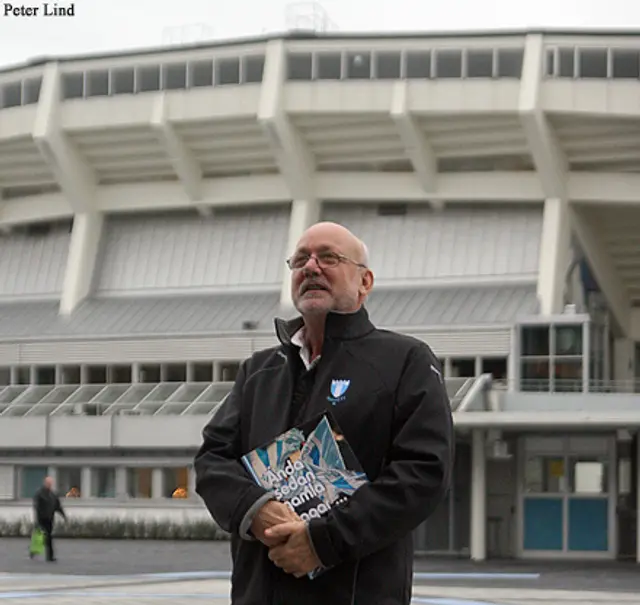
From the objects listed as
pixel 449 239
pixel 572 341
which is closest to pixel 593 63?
pixel 449 239

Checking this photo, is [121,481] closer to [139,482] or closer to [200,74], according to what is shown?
[139,482]

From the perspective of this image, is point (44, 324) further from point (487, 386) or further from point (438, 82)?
point (487, 386)

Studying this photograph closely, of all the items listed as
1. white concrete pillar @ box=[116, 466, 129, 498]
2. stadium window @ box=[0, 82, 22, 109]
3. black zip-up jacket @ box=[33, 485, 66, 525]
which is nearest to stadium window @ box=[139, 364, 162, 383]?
white concrete pillar @ box=[116, 466, 129, 498]

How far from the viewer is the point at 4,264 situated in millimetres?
56281

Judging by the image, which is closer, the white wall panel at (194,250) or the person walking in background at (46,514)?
the person walking in background at (46,514)

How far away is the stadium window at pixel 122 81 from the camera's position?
163ft

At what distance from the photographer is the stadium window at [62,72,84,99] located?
5044 centimetres

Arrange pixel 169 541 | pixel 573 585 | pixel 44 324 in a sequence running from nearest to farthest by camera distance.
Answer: pixel 573 585 → pixel 169 541 → pixel 44 324

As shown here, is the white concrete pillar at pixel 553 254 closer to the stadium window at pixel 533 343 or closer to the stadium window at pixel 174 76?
the stadium window at pixel 533 343

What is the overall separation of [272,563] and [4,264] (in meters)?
52.4

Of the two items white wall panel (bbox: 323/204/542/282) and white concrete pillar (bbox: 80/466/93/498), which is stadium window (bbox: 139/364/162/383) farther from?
white wall panel (bbox: 323/204/542/282)

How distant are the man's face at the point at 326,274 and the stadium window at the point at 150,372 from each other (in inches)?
1706

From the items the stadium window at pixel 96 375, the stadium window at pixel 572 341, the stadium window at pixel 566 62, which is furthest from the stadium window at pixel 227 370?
the stadium window at pixel 566 62

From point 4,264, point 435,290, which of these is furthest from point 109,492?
point 4,264
